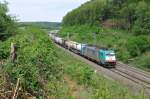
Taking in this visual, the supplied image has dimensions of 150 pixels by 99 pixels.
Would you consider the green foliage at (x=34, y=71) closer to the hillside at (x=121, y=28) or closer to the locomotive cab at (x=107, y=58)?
the locomotive cab at (x=107, y=58)

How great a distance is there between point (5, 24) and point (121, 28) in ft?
190

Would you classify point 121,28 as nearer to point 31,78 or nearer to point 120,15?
point 120,15

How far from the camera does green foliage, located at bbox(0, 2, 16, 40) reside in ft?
111

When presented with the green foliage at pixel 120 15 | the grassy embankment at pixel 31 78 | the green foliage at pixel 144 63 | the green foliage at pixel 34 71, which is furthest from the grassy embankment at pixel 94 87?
the green foliage at pixel 120 15

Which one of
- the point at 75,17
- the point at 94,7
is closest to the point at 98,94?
the point at 94,7

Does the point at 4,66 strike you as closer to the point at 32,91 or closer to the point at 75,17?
the point at 32,91

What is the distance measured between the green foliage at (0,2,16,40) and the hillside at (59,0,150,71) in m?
17.7

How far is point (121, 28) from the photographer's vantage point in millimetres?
89938

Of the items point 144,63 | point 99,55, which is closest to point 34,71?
point 99,55

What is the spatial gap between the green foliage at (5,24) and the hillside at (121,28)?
1766 cm

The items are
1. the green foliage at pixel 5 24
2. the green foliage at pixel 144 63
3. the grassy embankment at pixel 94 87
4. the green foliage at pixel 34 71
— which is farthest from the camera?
the green foliage at pixel 144 63

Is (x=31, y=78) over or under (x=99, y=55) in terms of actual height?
over

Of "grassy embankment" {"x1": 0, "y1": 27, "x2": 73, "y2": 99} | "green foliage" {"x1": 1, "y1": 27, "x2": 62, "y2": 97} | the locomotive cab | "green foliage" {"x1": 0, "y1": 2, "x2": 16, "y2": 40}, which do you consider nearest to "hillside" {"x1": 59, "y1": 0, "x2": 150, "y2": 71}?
the locomotive cab

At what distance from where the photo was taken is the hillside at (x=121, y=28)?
2314 inches
